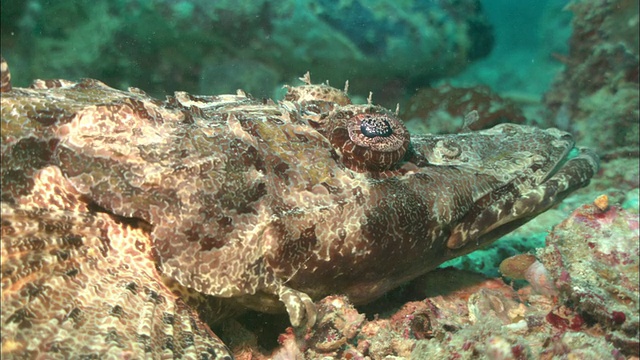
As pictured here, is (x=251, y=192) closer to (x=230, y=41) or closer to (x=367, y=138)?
(x=367, y=138)

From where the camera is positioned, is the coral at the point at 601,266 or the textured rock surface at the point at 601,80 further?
the textured rock surface at the point at 601,80

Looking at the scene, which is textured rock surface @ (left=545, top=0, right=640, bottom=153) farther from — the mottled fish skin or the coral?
the mottled fish skin

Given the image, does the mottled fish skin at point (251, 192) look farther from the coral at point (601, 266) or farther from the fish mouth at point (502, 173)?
the coral at point (601, 266)

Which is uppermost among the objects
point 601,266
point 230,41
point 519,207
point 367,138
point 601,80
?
point 601,80

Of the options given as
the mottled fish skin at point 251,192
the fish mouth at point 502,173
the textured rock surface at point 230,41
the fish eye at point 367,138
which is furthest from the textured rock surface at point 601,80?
the fish eye at point 367,138

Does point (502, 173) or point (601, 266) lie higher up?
point (502, 173)

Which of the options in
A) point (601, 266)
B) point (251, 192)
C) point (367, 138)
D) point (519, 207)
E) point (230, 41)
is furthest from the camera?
point (230, 41)

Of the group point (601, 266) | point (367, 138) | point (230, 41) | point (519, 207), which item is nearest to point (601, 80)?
point (230, 41)

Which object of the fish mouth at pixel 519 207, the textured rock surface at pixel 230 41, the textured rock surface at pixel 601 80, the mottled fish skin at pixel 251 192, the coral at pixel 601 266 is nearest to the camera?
the mottled fish skin at pixel 251 192

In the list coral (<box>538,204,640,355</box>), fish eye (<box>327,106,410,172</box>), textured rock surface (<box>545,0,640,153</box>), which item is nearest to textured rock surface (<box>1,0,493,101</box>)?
textured rock surface (<box>545,0,640,153</box>)
